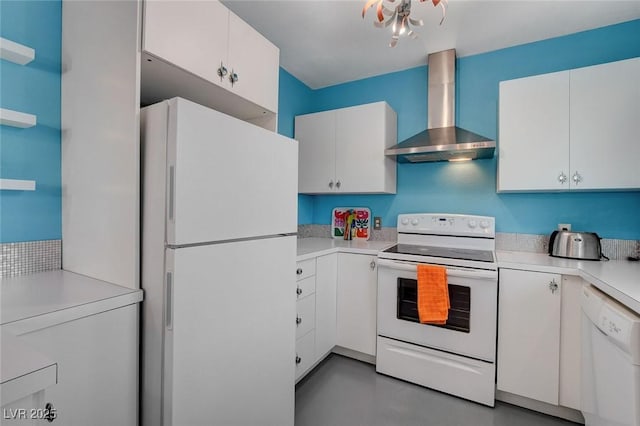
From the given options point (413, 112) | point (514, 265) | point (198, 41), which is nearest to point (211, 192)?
point (198, 41)

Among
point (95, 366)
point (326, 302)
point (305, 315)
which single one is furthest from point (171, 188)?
point (326, 302)

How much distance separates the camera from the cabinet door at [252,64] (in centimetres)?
150

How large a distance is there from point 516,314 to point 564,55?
1931mm

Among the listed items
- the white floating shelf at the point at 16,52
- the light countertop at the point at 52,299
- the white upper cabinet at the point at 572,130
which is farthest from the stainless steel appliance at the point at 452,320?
the white floating shelf at the point at 16,52

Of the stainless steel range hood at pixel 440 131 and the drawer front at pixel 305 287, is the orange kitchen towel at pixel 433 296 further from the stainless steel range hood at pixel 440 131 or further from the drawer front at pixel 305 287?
the stainless steel range hood at pixel 440 131

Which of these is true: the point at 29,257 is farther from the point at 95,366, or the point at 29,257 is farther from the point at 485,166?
the point at 485,166

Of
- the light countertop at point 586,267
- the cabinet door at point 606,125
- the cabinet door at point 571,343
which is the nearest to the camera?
the light countertop at point 586,267

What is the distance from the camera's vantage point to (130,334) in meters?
1.05

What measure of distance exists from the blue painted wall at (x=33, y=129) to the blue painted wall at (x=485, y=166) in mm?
1951

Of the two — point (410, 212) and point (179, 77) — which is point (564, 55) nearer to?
point (410, 212)

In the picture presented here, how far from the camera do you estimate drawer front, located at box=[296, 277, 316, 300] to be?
6.30 feet

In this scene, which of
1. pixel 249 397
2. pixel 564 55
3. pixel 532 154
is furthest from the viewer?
pixel 564 55

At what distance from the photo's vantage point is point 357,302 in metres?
2.29

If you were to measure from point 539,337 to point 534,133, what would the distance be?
131cm
